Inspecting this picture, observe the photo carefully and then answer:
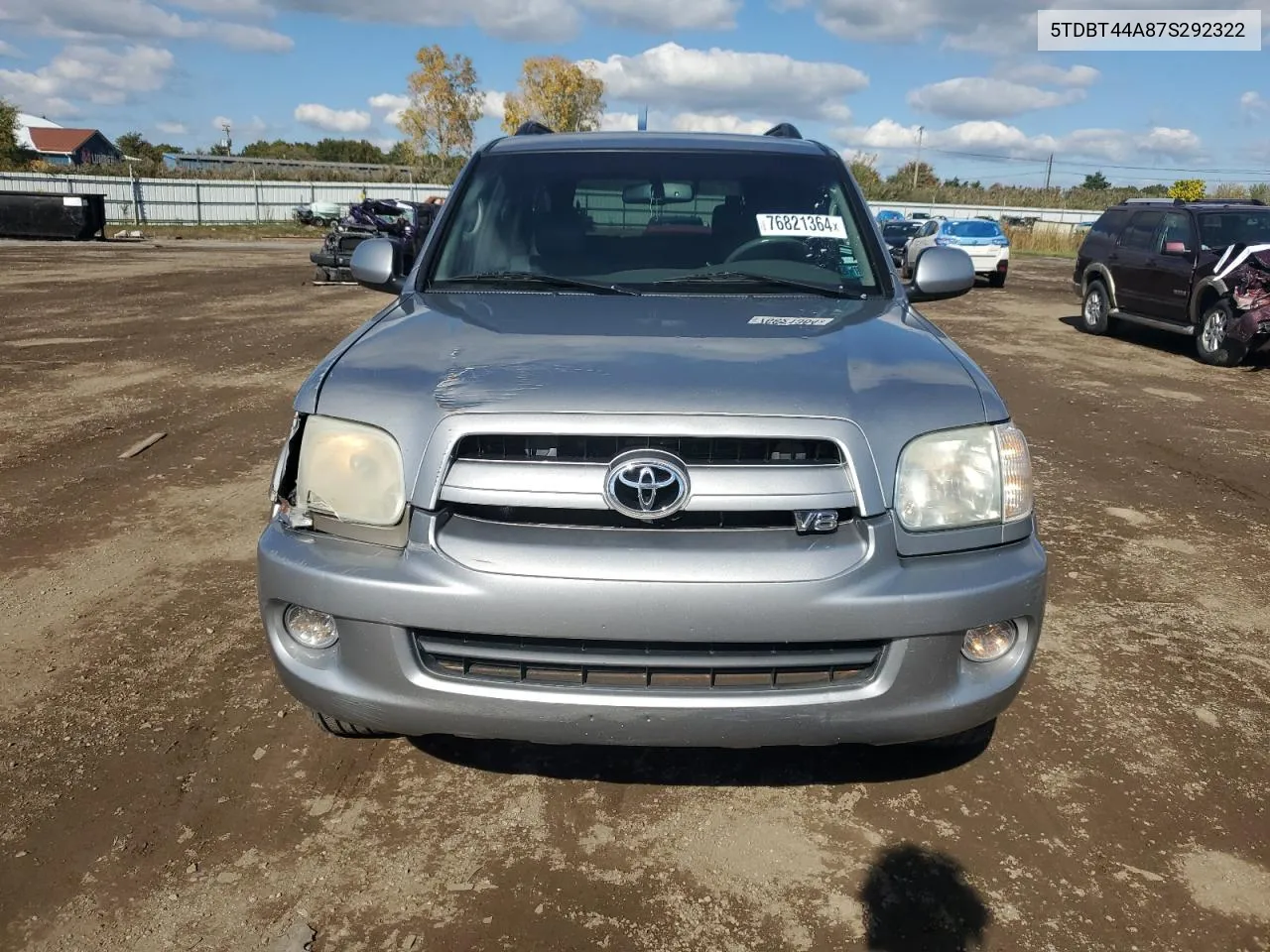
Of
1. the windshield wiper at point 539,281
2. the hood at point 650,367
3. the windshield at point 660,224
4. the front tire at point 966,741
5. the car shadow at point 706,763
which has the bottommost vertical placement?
the car shadow at point 706,763

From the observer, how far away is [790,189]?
3607 millimetres

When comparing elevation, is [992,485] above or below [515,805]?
above

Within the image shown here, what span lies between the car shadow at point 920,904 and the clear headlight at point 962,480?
2.75 ft

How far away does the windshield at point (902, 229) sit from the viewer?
25328 millimetres

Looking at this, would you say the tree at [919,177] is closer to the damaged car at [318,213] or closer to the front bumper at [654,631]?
the damaged car at [318,213]

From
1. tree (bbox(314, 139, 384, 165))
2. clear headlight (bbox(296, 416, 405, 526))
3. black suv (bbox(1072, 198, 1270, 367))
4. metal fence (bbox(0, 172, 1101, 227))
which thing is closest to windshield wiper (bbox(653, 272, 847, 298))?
clear headlight (bbox(296, 416, 405, 526))

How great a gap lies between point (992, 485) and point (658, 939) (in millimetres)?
1281

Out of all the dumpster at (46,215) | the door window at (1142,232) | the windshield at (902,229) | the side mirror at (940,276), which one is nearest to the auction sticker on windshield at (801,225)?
the side mirror at (940,276)

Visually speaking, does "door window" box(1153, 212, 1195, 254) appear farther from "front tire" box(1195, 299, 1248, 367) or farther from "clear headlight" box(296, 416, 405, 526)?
"clear headlight" box(296, 416, 405, 526)

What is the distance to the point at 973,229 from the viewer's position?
20781 mm

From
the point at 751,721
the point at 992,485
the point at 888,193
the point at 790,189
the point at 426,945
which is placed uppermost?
the point at 888,193

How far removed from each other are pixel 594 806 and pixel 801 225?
2077 mm

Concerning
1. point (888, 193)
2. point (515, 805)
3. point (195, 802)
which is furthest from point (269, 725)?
point (888, 193)

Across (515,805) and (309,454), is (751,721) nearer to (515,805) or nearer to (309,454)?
(515,805)
